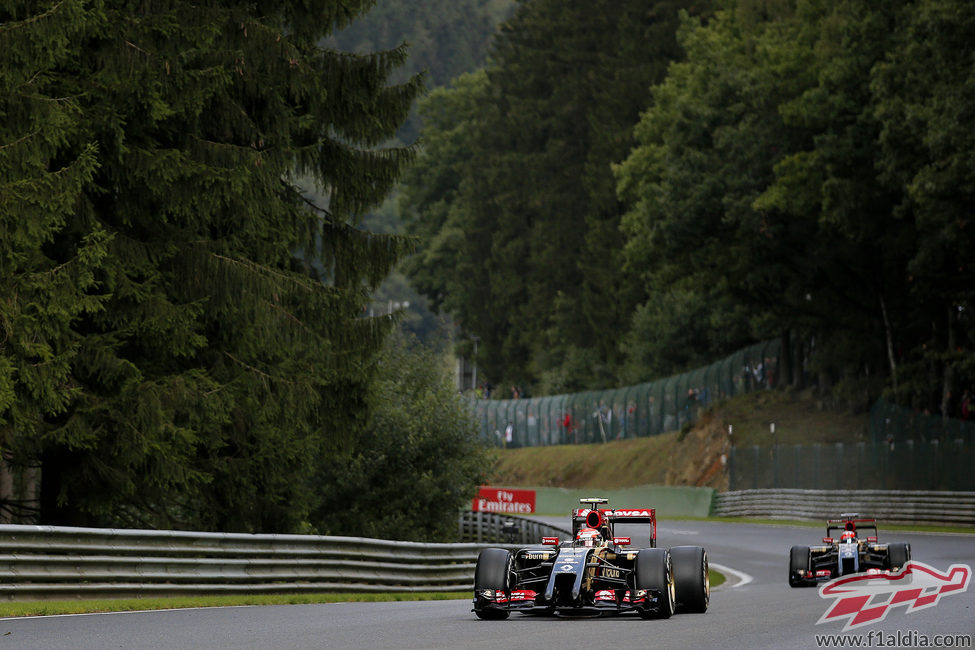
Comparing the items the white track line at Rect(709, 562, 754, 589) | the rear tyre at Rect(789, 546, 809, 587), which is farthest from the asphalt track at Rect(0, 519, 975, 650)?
the white track line at Rect(709, 562, 754, 589)

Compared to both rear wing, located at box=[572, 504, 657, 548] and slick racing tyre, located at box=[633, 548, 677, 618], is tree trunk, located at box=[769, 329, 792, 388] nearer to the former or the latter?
rear wing, located at box=[572, 504, 657, 548]

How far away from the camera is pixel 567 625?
1339 cm

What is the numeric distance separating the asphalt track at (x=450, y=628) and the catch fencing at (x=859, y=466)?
2593 centimetres

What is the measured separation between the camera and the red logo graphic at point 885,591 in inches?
590

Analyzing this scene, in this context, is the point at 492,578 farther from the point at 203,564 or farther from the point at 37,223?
the point at 37,223

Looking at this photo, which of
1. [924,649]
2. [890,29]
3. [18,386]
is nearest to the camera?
[924,649]

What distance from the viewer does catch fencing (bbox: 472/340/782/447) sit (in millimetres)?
63312

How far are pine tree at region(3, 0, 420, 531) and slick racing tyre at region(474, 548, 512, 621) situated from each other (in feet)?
18.4

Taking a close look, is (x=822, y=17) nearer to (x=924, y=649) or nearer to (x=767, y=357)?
(x=767, y=357)

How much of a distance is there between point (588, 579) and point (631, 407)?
5450 cm

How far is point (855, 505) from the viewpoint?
4575 cm

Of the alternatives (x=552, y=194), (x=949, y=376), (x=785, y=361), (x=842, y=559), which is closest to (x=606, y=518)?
(x=842, y=559)

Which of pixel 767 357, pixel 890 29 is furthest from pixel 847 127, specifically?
pixel 767 357

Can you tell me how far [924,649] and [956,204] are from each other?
95.6ft
